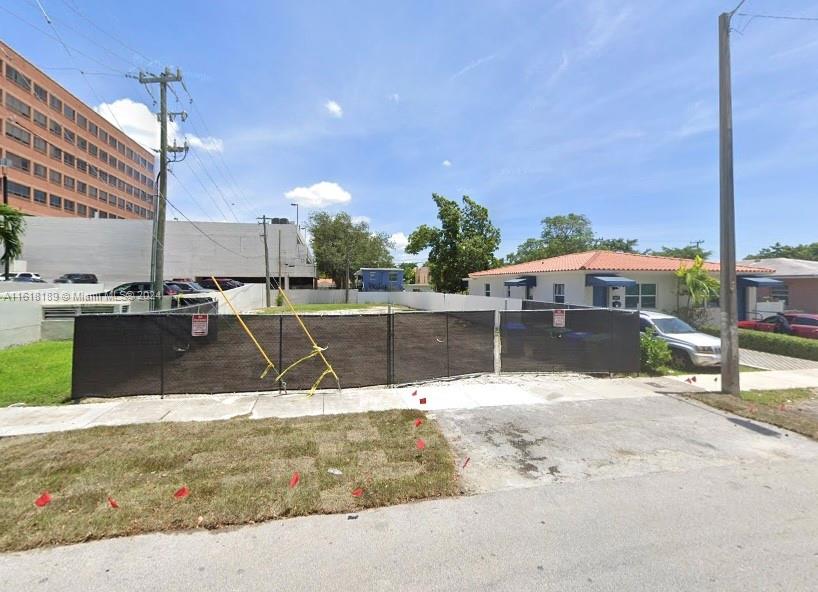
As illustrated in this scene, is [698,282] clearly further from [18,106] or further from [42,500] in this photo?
[18,106]

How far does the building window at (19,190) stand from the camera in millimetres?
46078

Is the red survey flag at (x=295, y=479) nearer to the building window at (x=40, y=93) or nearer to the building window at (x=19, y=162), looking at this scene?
the building window at (x=19, y=162)

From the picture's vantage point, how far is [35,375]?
8328 mm

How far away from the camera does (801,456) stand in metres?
4.94

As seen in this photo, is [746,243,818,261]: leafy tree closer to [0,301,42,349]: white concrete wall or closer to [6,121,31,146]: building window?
[0,301,42,349]: white concrete wall

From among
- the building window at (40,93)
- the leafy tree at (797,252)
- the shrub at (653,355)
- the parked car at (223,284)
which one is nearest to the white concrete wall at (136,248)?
the parked car at (223,284)

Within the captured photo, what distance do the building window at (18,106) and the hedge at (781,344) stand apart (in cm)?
6897

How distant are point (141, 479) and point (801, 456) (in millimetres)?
7649

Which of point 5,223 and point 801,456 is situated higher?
point 5,223

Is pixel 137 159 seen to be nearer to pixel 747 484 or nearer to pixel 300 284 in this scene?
pixel 300 284

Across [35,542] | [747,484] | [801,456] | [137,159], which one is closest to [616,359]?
[801,456]

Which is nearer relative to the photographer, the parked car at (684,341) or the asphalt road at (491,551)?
the asphalt road at (491,551)

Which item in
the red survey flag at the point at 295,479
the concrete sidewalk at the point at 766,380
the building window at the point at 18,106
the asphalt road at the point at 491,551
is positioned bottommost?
the asphalt road at the point at 491,551

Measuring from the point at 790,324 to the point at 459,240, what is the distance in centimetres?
2233
